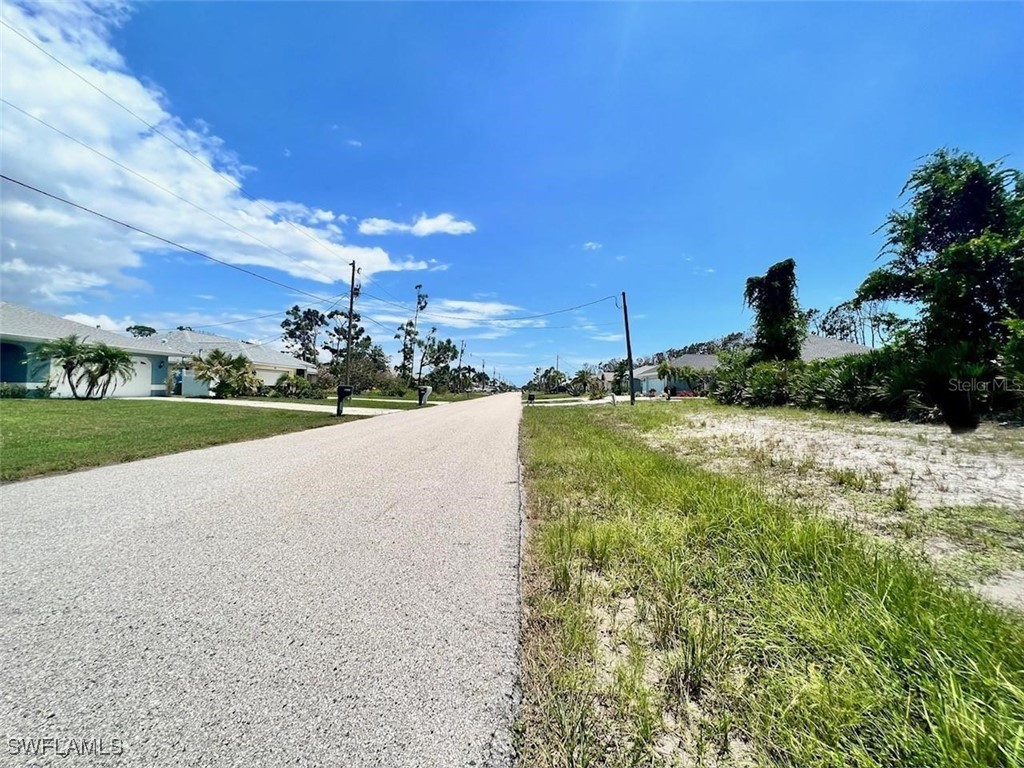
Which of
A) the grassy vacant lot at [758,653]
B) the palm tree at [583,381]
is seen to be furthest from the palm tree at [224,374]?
the palm tree at [583,381]

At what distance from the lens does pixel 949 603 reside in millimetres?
2217

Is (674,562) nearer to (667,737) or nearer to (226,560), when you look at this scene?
(667,737)

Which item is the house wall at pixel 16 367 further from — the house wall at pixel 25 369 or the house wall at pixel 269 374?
the house wall at pixel 269 374

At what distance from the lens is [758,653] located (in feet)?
6.68

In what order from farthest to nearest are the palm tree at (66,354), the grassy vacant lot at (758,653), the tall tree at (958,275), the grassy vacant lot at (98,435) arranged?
the palm tree at (66,354)
the tall tree at (958,275)
the grassy vacant lot at (98,435)
the grassy vacant lot at (758,653)

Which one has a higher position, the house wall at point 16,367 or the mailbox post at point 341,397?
the house wall at point 16,367

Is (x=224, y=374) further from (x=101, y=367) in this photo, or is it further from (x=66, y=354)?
(x=66, y=354)

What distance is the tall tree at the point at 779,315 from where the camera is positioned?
2305 centimetres

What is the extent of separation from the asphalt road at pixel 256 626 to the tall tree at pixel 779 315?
2388 centimetres

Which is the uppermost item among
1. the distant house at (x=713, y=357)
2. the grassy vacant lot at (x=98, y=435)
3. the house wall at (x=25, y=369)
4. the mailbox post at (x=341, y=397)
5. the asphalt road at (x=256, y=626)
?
the distant house at (x=713, y=357)

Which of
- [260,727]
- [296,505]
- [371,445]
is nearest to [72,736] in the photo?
[260,727]

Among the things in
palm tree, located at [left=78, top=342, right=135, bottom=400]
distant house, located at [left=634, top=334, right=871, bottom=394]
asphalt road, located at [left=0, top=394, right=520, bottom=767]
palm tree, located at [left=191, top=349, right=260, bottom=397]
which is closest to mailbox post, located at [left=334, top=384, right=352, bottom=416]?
asphalt road, located at [left=0, top=394, right=520, bottom=767]

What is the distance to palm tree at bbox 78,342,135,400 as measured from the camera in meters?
19.9

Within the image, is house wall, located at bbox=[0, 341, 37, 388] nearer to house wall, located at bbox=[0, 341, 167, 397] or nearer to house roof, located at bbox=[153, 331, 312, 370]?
house wall, located at bbox=[0, 341, 167, 397]
